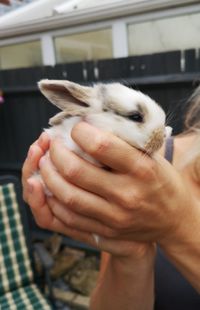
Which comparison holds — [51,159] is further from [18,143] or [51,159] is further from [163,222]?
[18,143]

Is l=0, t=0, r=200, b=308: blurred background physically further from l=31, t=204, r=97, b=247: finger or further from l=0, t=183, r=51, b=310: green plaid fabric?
l=31, t=204, r=97, b=247: finger

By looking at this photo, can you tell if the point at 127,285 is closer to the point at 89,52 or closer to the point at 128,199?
the point at 128,199

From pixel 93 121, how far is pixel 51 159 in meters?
0.09

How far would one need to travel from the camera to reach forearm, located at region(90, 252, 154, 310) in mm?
750

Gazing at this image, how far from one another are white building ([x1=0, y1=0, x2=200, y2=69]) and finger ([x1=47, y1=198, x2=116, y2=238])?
5.07 ft

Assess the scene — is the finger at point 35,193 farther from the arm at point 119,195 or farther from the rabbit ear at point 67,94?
the rabbit ear at point 67,94

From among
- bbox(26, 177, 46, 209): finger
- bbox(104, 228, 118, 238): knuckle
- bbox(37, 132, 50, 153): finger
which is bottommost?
bbox(104, 228, 118, 238): knuckle

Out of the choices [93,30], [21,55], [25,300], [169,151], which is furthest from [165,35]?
[25,300]

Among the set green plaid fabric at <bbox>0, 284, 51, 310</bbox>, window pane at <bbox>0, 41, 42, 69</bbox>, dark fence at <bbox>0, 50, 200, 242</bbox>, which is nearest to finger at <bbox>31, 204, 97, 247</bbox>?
dark fence at <bbox>0, 50, 200, 242</bbox>

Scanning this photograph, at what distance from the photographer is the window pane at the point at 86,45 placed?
2.43 meters

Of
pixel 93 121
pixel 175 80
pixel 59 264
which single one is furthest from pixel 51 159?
pixel 59 264

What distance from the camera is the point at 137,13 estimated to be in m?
2.17

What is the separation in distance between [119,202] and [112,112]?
0.14m

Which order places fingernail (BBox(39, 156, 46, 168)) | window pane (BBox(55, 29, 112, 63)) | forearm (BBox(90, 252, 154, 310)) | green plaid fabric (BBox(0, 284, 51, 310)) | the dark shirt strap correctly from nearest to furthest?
fingernail (BBox(39, 156, 46, 168)) < forearm (BBox(90, 252, 154, 310)) < the dark shirt strap < green plaid fabric (BBox(0, 284, 51, 310)) < window pane (BBox(55, 29, 112, 63))
